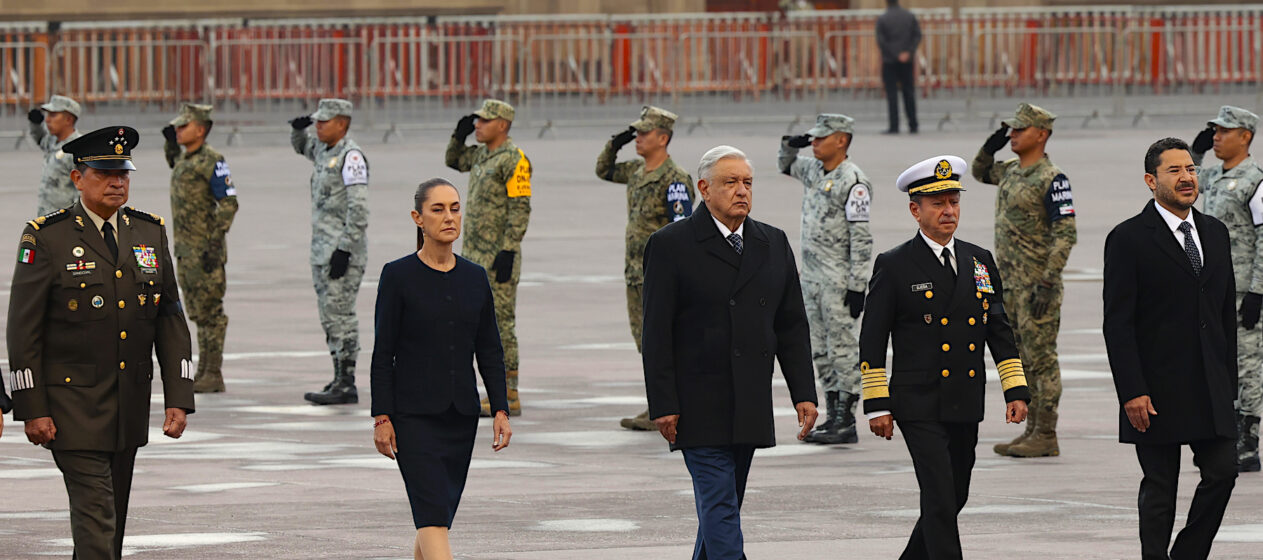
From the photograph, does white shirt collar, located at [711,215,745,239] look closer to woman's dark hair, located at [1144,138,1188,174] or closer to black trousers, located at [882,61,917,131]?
woman's dark hair, located at [1144,138,1188,174]

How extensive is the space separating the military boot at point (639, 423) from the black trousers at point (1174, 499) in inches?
194

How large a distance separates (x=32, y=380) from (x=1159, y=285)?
14.1ft

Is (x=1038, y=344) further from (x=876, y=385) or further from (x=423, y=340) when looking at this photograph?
(x=423, y=340)

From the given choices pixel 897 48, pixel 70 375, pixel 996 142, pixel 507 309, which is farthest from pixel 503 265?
pixel 897 48

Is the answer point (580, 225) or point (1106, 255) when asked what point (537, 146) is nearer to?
point (580, 225)

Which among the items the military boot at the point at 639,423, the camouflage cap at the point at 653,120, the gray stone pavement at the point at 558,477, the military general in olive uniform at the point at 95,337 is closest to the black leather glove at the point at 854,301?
the gray stone pavement at the point at 558,477

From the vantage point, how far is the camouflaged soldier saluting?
14516 mm

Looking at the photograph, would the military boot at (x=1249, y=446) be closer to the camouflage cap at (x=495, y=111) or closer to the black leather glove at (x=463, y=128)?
the camouflage cap at (x=495, y=111)

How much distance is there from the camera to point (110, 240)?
→ 343 inches

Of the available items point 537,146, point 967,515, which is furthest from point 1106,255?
point 537,146

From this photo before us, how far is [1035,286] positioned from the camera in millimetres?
12719

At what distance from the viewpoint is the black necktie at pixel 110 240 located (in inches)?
342

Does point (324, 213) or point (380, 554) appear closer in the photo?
point (380, 554)

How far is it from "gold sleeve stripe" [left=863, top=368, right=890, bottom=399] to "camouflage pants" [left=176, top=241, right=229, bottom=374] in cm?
769
